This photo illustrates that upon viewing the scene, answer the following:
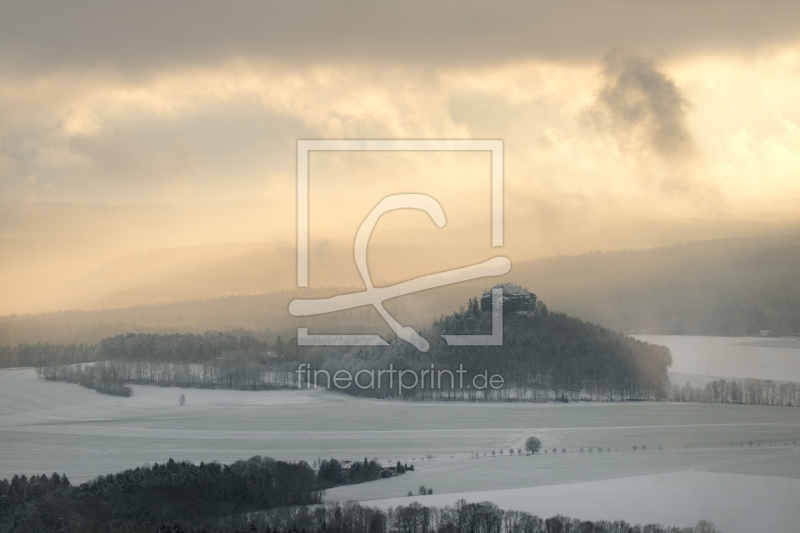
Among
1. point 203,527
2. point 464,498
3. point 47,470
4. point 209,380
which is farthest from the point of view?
point 209,380

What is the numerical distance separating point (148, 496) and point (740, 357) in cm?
5398

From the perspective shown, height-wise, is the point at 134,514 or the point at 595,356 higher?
the point at 595,356

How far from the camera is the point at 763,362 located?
64312mm

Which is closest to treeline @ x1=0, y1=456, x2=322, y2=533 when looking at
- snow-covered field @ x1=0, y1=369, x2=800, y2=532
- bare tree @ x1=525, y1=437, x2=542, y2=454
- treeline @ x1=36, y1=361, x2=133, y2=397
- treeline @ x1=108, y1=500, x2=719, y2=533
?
treeline @ x1=108, y1=500, x2=719, y2=533

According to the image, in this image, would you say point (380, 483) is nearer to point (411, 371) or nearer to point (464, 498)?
point (464, 498)

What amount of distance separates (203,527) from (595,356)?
48526 mm

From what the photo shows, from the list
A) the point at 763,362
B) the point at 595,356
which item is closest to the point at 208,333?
the point at 595,356

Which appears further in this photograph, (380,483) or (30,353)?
(30,353)

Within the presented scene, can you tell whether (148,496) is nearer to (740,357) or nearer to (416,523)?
(416,523)

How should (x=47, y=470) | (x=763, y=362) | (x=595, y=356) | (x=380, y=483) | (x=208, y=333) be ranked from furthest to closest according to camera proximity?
(x=208, y=333)
(x=595, y=356)
(x=763, y=362)
(x=47, y=470)
(x=380, y=483)

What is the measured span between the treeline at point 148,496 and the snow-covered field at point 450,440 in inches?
122

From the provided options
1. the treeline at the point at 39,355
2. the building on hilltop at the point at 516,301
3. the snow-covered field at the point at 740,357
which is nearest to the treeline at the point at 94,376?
the treeline at the point at 39,355

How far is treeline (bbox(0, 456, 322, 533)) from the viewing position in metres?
32.8

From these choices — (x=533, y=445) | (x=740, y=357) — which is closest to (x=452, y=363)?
(x=533, y=445)
